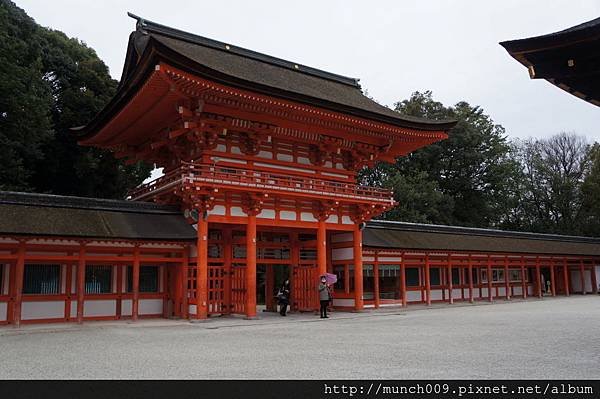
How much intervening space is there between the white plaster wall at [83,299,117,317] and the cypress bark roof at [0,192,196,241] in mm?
2696

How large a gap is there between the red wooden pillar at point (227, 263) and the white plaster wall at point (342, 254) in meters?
5.16

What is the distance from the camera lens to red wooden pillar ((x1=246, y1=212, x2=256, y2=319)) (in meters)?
18.0

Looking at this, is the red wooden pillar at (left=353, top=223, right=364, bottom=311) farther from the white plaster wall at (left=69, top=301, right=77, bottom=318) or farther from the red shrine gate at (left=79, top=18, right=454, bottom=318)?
the white plaster wall at (left=69, top=301, right=77, bottom=318)

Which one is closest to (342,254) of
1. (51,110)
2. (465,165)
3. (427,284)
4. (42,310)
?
(427,284)

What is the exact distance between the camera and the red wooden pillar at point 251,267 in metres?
18.0

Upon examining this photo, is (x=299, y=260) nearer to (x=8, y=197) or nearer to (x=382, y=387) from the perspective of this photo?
(x=8, y=197)

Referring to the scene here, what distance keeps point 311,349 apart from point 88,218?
30.8 feet

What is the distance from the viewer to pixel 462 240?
27188mm

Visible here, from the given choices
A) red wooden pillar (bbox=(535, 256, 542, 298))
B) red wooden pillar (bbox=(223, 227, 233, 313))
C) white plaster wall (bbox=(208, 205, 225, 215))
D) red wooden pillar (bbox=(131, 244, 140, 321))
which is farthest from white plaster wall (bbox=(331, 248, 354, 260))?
red wooden pillar (bbox=(535, 256, 542, 298))

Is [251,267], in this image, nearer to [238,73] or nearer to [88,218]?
[88,218]

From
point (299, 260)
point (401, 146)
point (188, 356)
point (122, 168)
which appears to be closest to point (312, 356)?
point (188, 356)

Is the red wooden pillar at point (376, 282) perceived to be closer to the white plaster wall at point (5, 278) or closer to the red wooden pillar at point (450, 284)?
the red wooden pillar at point (450, 284)

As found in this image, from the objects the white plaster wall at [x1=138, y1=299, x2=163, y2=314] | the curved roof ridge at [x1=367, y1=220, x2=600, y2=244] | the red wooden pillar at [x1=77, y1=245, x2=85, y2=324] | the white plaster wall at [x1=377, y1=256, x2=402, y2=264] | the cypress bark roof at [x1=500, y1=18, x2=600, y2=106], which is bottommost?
the white plaster wall at [x1=138, y1=299, x2=163, y2=314]

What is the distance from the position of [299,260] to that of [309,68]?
941cm
